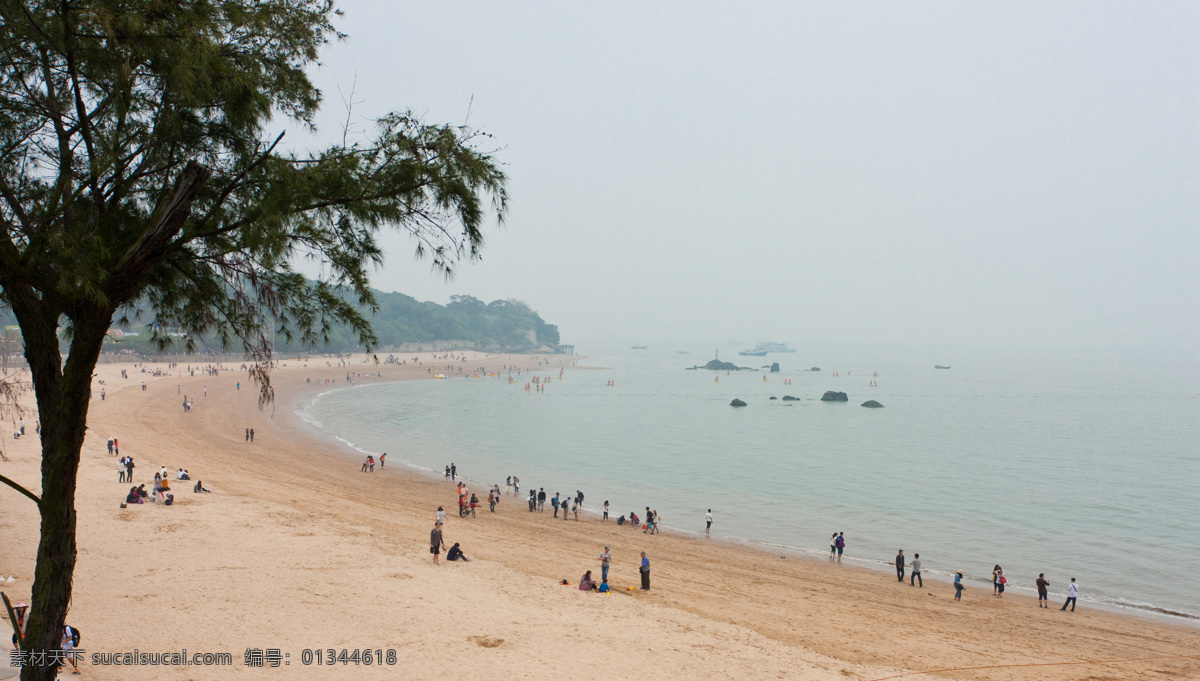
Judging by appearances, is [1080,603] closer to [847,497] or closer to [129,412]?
[847,497]

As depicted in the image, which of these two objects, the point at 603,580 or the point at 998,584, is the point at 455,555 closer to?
the point at 603,580

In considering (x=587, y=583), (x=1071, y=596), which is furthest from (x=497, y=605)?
(x=1071, y=596)

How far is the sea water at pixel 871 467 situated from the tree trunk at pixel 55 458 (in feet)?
79.2

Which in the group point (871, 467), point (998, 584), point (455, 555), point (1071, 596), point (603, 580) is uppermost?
point (455, 555)

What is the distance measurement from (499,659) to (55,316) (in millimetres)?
7975

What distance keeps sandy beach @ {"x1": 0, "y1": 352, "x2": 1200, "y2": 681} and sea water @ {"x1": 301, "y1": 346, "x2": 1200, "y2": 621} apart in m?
4.91

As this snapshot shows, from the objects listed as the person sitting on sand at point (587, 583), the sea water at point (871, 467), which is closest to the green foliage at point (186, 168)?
the person sitting on sand at point (587, 583)

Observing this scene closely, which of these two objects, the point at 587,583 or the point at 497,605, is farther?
the point at 587,583

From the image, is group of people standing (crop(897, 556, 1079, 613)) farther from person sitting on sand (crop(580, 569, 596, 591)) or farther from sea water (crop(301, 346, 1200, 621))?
person sitting on sand (crop(580, 569, 596, 591))

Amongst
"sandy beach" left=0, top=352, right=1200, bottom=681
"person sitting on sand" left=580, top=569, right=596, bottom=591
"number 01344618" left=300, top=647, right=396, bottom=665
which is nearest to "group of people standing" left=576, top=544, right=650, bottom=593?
"person sitting on sand" left=580, top=569, right=596, bottom=591

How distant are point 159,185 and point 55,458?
2.70 meters

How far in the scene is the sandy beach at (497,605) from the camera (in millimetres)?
11062

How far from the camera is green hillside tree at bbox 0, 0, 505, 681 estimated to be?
5.51 m

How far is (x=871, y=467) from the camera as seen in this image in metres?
43.9
